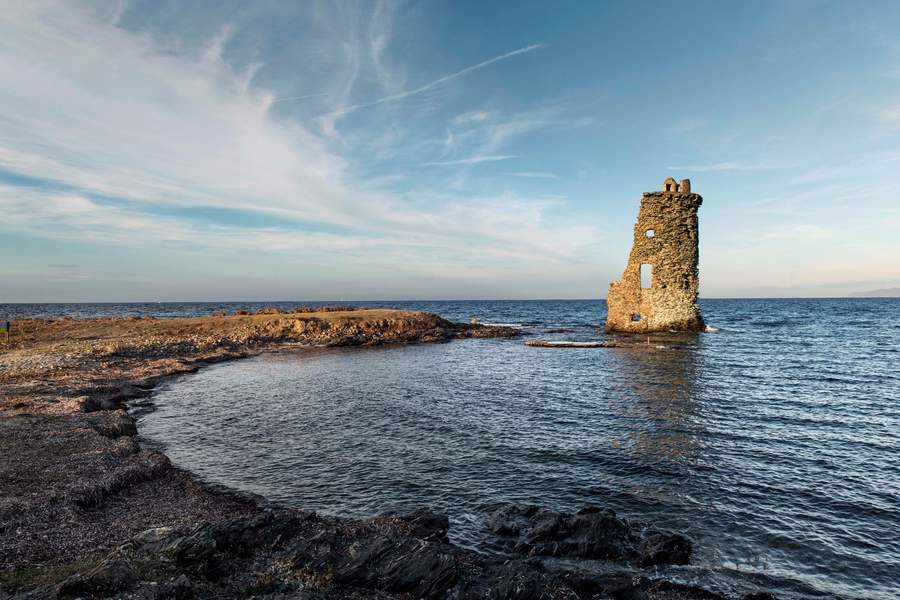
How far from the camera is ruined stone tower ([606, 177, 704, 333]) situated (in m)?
49.1

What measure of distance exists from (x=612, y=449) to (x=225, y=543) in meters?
12.4

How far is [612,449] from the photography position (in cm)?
1620

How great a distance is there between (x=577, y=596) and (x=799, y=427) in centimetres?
1539

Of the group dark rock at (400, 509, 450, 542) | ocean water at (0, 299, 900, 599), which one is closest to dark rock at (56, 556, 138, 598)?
dark rock at (400, 509, 450, 542)

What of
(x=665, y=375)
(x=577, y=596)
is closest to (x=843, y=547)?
(x=577, y=596)

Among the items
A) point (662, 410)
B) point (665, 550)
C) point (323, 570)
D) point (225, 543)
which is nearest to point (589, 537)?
point (665, 550)

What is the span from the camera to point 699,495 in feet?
41.0

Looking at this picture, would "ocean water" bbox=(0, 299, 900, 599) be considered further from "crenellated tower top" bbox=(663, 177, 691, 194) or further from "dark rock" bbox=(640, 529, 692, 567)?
"crenellated tower top" bbox=(663, 177, 691, 194)

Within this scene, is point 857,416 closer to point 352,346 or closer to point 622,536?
point 622,536

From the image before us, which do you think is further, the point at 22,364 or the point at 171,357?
the point at 171,357

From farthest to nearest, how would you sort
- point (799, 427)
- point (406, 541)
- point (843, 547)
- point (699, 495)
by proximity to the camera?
point (799, 427)
point (699, 495)
point (843, 547)
point (406, 541)

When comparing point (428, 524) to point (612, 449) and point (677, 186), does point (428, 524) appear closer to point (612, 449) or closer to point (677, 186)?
point (612, 449)

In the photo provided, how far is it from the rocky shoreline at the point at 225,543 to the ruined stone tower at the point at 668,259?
146 ft

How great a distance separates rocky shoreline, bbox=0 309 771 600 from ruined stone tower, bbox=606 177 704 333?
44361 mm
